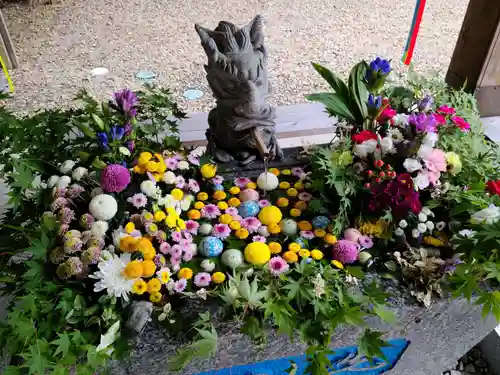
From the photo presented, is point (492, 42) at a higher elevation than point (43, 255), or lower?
higher

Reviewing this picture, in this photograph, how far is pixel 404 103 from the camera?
1.39 meters

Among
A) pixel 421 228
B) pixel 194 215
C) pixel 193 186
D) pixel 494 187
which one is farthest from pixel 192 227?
pixel 494 187

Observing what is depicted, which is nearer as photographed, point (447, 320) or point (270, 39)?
point (447, 320)

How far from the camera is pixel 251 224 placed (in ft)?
4.08

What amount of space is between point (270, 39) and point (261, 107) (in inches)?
92.7

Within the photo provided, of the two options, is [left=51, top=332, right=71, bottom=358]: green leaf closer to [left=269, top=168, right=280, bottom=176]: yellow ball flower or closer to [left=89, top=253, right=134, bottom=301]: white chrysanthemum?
[left=89, top=253, right=134, bottom=301]: white chrysanthemum

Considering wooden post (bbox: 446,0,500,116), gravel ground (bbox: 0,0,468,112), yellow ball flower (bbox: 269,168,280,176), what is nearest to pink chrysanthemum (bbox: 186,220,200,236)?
yellow ball flower (bbox: 269,168,280,176)

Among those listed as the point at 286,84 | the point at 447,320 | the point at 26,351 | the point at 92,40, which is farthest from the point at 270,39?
the point at 26,351

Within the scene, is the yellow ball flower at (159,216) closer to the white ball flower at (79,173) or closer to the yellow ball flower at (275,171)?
the white ball flower at (79,173)

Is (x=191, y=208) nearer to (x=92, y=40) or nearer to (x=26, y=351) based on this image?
(x=26, y=351)

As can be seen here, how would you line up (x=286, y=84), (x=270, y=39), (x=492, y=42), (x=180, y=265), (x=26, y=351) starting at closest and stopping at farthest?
(x=26, y=351) < (x=180, y=265) < (x=492, y=42) < (x=286, y=84) < (x=270, y=39)

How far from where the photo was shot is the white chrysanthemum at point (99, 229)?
3.62ft

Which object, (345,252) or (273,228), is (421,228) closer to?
(345,252)

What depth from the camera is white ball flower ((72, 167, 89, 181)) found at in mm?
1249
